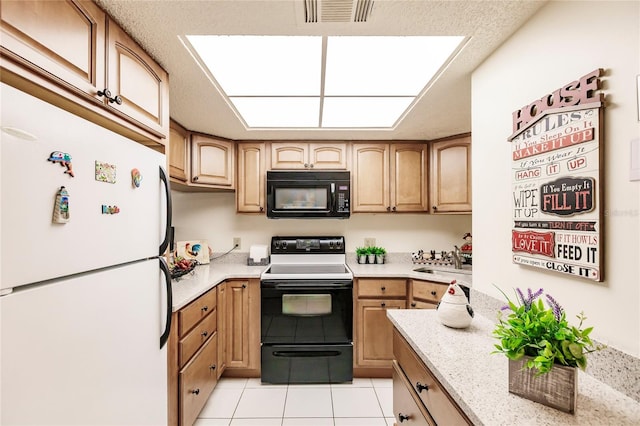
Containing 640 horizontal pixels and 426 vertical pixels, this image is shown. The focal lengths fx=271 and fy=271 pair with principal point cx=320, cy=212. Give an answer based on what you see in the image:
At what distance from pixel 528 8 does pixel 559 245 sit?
36.2 inches

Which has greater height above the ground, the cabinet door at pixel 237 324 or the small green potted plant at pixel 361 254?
the small green potted plant at pixel 361 254

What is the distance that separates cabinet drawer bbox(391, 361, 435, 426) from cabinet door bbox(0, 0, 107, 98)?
5.73 ft

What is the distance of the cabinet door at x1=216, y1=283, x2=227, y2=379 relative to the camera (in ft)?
7.34

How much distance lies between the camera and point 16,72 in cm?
76

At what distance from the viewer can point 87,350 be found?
88 cm

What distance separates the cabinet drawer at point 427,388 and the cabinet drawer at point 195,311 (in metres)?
1.22

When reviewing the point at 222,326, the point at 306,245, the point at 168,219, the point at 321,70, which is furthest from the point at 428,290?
the point at 168,219

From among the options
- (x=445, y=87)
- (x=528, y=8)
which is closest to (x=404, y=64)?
(x=445, y=87)

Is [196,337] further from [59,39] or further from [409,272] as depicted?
[409,272]

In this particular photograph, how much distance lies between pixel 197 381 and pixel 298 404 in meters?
0.76

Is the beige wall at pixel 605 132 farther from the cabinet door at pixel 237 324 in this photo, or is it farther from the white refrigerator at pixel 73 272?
the cabinet door at pixel 237 324

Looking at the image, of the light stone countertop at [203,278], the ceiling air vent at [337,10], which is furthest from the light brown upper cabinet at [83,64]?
the light stone countertop at [203,278]

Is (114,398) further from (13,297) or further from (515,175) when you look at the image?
(515,175)

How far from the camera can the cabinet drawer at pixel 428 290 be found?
2.21m
